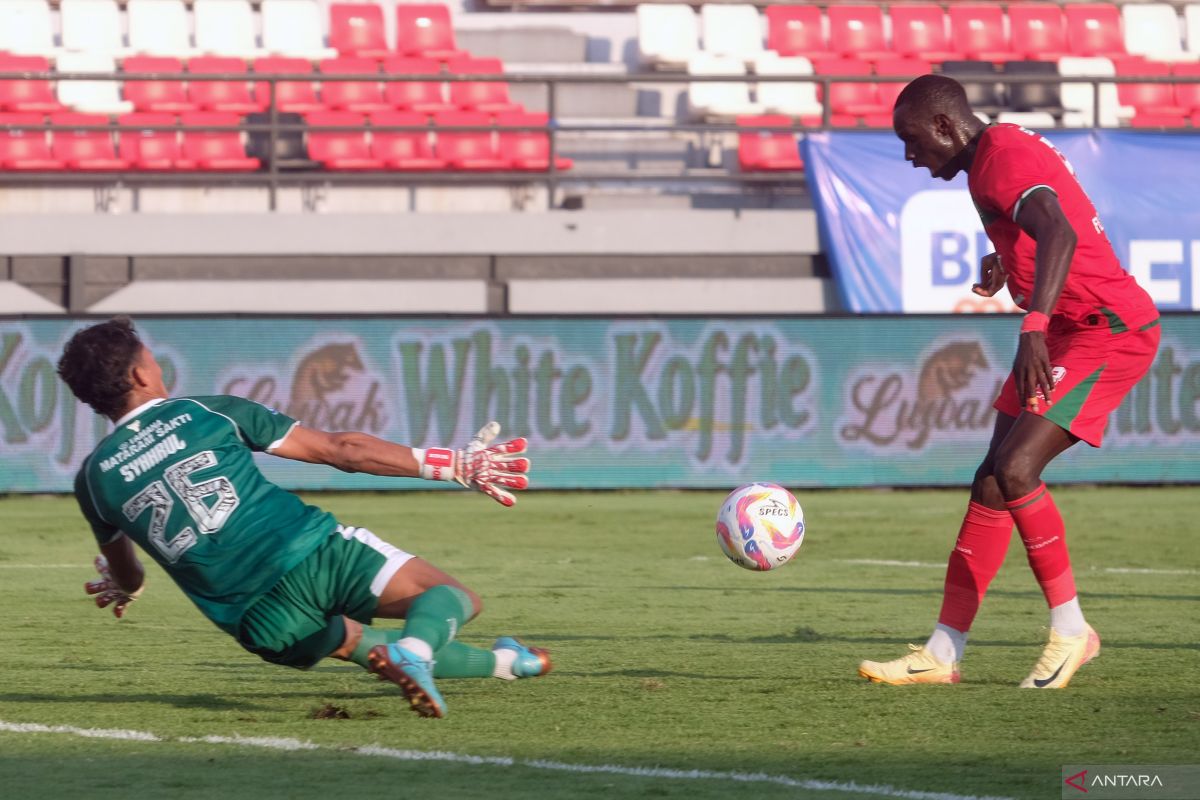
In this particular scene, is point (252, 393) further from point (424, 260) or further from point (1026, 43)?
point (1026, 43)

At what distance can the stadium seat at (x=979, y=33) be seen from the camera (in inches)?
900

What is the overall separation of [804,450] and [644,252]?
359 centimetres

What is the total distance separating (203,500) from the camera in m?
5.22

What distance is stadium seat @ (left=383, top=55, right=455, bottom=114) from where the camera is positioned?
21.0 metres

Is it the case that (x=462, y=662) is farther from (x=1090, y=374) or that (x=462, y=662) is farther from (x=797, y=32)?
(x=797, y=32)

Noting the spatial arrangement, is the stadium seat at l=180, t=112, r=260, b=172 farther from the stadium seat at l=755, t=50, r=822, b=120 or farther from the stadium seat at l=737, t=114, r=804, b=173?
the stadium seat at l=755, t=50, r=822, b=120

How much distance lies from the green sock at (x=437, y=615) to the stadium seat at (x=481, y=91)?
15.9m

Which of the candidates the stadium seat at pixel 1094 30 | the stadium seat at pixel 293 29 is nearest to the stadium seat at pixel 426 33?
the stadium seat at pixel 293 29

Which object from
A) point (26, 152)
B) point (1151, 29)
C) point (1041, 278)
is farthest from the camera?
point (1151, 29)

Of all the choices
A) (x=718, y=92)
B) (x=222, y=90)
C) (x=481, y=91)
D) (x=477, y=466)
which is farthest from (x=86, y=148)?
(x=477, y=466)

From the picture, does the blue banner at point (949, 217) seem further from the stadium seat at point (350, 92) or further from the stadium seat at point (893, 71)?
the stadium seat at point (350, 92)

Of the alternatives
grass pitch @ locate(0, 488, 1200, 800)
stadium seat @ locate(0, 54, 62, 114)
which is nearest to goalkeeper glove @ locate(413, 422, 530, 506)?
grass pitch @ locate(0, 488, 1200, 800)

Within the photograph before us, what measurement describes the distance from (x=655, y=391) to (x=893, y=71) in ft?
25.7

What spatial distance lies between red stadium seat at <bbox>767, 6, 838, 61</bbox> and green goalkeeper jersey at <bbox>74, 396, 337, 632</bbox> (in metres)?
18.1
